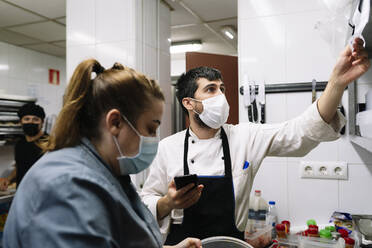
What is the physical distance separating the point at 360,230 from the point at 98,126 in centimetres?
124

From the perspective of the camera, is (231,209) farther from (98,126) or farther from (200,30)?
(200,30)

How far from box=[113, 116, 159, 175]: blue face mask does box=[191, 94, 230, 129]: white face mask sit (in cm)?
64

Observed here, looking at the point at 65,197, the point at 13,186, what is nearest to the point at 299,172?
the point at 65,197

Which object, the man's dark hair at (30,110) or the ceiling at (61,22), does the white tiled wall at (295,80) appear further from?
the man's dark hair at (30,110)

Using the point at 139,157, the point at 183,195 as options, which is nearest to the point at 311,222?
the point at 183,195

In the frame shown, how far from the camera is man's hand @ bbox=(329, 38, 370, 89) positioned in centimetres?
91

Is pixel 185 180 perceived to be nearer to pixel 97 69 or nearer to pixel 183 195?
pixel 183 195

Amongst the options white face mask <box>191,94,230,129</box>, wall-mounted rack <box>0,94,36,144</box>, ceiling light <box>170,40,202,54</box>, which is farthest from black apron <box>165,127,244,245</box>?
ceiling light <box>170,40,202,54</box>

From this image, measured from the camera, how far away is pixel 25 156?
2.73 m

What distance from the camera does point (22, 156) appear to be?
2742 millimetres

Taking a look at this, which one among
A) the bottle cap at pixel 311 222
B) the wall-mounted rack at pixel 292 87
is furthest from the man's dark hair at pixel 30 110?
the bottle cap at pixel 311 222

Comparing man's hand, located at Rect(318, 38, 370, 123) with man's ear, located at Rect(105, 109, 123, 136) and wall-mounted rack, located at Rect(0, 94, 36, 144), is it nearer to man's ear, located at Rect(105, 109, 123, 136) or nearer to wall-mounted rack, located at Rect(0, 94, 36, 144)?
man's ear, located at Rect(105, 109, 123, 136)

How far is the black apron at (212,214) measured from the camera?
4.39 feet

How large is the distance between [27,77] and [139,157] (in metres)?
3.94
